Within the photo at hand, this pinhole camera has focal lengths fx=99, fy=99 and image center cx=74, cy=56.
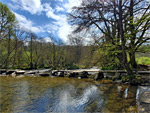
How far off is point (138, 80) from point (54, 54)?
19.9m

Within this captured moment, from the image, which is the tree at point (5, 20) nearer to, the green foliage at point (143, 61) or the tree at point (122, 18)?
the tree at point (122, 18)

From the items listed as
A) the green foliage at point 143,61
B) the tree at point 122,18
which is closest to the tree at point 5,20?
the tree at point 122,18

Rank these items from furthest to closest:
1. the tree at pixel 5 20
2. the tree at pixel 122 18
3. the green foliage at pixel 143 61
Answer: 1. the tree at pixel 5 20
2. the green foliage at pixel 143 61
3. the tree at pixel 122 18

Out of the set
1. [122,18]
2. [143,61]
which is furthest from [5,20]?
[143,61]

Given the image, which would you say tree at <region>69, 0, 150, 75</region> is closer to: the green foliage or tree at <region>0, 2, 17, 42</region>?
the green foliage

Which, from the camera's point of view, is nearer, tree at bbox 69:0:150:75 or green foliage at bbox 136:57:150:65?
tree at bbox 69:0:150:75

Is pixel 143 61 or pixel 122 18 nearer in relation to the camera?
pixel 122 18

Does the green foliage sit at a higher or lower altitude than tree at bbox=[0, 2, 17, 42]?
lower

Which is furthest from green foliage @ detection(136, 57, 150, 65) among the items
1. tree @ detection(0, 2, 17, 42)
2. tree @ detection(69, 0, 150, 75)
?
tree @ detection(0, 2, 17, 42)

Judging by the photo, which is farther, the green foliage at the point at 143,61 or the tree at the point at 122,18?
the green foliage at the point at 143,61

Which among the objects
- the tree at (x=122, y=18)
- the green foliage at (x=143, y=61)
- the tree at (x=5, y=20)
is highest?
the tree at (x=5, y=20)

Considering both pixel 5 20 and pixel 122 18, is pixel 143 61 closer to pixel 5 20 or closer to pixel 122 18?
pixel 122 18

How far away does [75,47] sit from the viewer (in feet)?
93.6

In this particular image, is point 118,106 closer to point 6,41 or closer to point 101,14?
point 101,14
